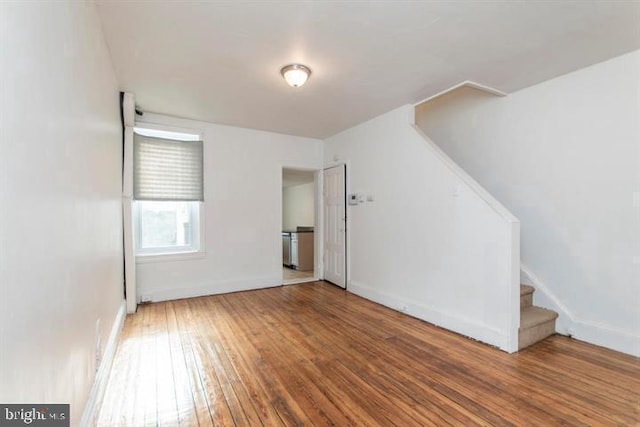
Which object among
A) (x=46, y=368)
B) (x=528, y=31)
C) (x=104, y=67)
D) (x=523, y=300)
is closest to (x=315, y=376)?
(x=46, y=368)

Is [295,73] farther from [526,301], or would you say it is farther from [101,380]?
[526,301]

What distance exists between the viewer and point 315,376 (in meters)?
2.14

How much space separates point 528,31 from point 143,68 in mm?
3306

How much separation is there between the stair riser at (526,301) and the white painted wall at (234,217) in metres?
3.34

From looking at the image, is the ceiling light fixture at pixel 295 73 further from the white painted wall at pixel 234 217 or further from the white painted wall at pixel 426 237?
the white painted wall at pixel 234 217

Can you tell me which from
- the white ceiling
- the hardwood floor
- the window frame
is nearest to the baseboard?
the hardwood floor

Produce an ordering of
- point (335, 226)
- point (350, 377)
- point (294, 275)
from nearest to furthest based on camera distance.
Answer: point (350, 377), point (335, 226), point (294, 275)

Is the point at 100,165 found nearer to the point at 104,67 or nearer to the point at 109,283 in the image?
the point at 104,67

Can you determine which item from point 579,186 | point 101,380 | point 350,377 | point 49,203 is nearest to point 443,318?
point 350,377

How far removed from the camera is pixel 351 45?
235 cm

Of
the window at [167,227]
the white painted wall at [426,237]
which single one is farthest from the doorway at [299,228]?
the window at [167,227]

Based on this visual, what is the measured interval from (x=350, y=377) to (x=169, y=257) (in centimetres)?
307

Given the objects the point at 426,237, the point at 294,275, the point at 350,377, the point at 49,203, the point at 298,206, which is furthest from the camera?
the point at 298,206

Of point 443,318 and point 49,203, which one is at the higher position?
point 49,203
